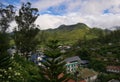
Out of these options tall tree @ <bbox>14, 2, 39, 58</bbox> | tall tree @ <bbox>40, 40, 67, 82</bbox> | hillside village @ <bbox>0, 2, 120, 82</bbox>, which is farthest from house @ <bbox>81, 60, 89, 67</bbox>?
tall tree @ <bbox>40, 40, 67, 82</bbox>

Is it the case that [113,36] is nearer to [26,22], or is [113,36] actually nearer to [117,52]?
[117,52]

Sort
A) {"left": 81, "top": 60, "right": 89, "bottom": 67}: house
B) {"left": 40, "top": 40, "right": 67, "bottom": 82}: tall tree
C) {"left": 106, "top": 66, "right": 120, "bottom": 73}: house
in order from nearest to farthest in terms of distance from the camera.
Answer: {"left": 40, "top": 40, "right": 67, "bottom": 82}: tall tree
{"left": 106, "top": 66, "right": 120, "bottom": 73}: house
{"left": 81, "top": 60, "right": 89, "bottom": 67}: house

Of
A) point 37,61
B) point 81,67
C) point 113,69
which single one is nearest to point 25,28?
point 37,61

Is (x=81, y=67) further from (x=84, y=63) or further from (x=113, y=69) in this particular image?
(x=84, y=63)

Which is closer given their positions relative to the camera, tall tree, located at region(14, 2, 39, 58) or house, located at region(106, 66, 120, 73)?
tall tree, located at region(14, 2, 39, 58)

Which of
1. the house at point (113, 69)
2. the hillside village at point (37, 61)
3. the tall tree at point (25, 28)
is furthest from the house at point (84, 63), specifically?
the tall tree at point (25, 28)

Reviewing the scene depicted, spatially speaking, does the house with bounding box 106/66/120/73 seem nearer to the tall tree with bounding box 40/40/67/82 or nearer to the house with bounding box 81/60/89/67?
the house with bounding box 81/60/89/67

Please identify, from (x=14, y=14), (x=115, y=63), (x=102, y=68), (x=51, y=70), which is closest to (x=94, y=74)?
(x=102, y=68)

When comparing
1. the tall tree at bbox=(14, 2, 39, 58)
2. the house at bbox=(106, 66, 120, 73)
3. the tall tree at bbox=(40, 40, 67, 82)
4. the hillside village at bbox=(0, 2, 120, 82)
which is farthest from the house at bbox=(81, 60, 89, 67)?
the tall tree at bbox=(40, 40, 67, 82)

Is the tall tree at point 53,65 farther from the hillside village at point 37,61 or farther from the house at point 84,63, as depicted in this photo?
the house at point 84,63

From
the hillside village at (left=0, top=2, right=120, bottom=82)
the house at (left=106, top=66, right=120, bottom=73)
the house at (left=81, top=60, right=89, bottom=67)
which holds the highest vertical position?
the hillside village at (left=0, top=2, right=120, bottom=82)

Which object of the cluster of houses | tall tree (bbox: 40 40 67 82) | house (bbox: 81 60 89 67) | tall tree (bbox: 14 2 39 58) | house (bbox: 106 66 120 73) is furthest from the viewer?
house (bbox: 81 60 89 67)

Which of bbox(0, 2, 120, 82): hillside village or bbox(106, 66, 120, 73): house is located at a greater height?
bbox(0, 2, 120, 82): hillside village

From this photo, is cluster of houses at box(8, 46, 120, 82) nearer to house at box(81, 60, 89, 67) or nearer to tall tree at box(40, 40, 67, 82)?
house at box(81, 60, 89, 67)
